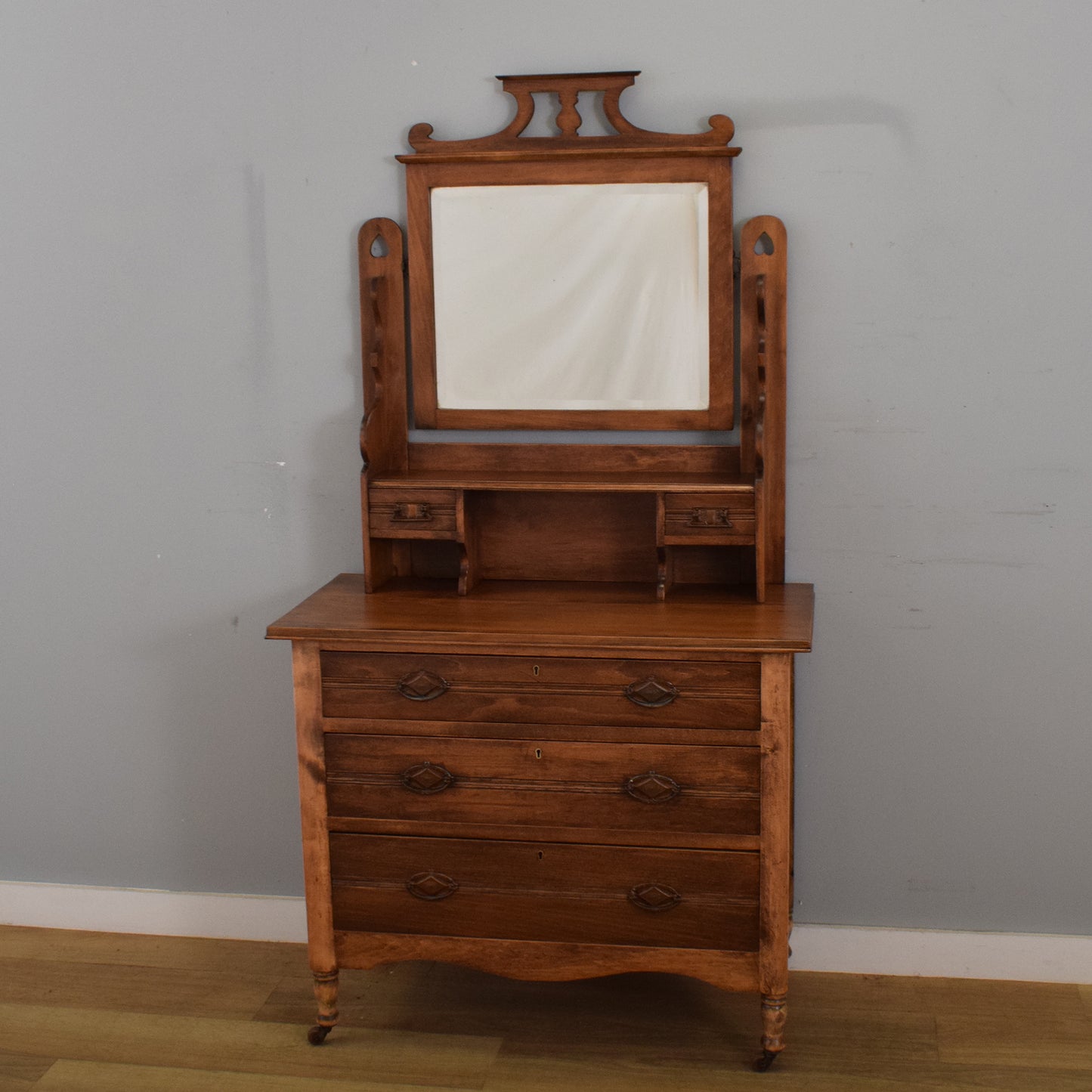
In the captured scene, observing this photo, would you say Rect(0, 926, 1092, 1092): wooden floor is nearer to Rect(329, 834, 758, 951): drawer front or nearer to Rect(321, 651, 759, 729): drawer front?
Rect(329, 834, 758, 951): drawer front

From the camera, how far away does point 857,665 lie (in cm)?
281

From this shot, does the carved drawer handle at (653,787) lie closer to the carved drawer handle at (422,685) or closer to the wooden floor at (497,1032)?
the carved drawer handle at (422,685)

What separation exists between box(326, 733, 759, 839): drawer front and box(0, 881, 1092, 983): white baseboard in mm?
696

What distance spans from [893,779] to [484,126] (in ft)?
5.79

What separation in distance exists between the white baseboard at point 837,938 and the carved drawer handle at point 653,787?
74 centimetres

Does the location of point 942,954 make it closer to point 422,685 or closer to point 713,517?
point 713,517

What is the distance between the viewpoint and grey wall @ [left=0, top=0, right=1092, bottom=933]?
8.59ft

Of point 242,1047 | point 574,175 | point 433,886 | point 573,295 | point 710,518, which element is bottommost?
point 242,1047

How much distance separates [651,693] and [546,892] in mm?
477

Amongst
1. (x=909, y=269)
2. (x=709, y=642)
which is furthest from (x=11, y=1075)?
(x=909, y=269)

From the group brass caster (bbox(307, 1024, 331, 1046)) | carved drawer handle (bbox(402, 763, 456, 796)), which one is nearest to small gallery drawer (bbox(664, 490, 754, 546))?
carved drawer handle (bbox(402, 763, 456, 796))

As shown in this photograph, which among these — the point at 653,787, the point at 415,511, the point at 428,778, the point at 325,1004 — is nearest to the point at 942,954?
the point at 653,787

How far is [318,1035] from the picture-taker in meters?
2.66

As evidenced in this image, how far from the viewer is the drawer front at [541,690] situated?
2.37 m
